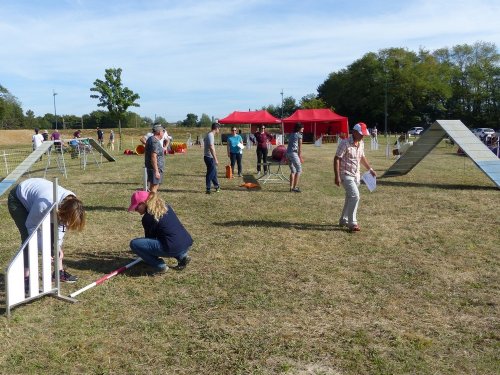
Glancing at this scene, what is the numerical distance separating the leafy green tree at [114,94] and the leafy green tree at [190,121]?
3801cm

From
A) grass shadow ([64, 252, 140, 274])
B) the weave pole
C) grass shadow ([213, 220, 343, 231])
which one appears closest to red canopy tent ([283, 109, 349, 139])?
grass shadow ([213, 220, 343, 231])

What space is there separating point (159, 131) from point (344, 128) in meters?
31.2

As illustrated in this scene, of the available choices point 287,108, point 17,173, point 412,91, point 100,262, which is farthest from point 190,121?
point 100,262

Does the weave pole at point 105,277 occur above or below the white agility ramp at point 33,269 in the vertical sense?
below

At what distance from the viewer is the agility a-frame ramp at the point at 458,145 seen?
1040cm

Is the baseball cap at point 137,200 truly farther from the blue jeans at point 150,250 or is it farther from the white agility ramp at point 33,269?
the white agility ramp at point 33,269

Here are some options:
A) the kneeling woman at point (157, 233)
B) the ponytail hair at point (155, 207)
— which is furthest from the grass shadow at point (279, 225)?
the ponytail hair at point (155, 207)

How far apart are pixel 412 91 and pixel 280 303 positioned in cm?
6746

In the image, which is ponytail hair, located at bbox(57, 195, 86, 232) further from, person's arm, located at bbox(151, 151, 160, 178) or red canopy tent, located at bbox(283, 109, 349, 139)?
red canopy tent, located at bbox(283, 109, 349, 139)

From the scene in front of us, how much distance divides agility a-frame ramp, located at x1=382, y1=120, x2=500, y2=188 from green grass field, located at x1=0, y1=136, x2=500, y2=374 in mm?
2985

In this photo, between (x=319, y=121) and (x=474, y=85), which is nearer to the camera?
(x=319, y=121)

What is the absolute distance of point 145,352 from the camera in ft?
10.7

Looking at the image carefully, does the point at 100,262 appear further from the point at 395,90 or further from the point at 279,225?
the point at 395,90

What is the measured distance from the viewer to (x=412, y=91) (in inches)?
2584
